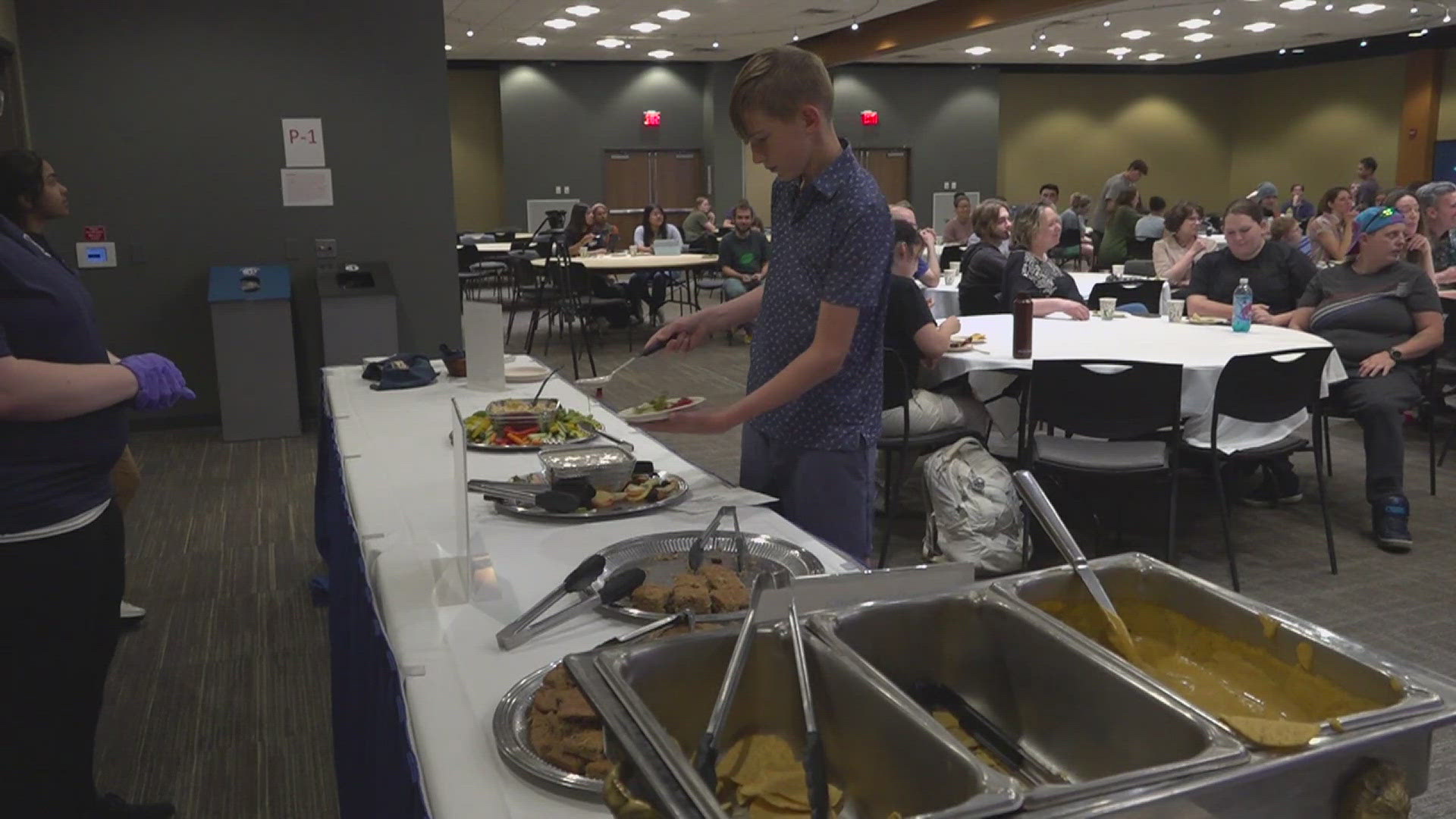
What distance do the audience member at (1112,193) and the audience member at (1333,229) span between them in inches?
70.7

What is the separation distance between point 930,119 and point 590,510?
48.1ft

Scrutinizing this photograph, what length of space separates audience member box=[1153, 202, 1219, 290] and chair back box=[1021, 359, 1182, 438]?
119 inches

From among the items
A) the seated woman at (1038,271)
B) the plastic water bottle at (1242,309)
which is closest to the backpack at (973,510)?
the seated woman at (1038,271)

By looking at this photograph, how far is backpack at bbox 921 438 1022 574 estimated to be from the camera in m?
3.51

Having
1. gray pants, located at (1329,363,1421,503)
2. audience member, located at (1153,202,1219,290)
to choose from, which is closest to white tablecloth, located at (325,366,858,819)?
gray pants, located at (1329,363,1421,503)

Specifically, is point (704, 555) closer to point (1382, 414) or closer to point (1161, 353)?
point (1161, 353)

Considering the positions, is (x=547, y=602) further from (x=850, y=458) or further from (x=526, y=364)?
(x=526, y=364)

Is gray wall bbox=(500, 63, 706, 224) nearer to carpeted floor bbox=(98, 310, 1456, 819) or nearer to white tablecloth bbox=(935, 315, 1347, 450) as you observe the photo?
carpeted floor bbox=(98, 310, 1456, 819)

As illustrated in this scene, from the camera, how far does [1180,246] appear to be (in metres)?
6.41

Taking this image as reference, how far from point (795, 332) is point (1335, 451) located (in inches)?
168

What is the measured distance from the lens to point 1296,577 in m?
3.55

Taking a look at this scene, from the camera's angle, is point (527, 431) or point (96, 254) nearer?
point (527, 431)

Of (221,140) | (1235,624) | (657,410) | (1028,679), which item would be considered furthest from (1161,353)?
(221,140)

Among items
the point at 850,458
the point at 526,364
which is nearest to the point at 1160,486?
the point at 526,364
